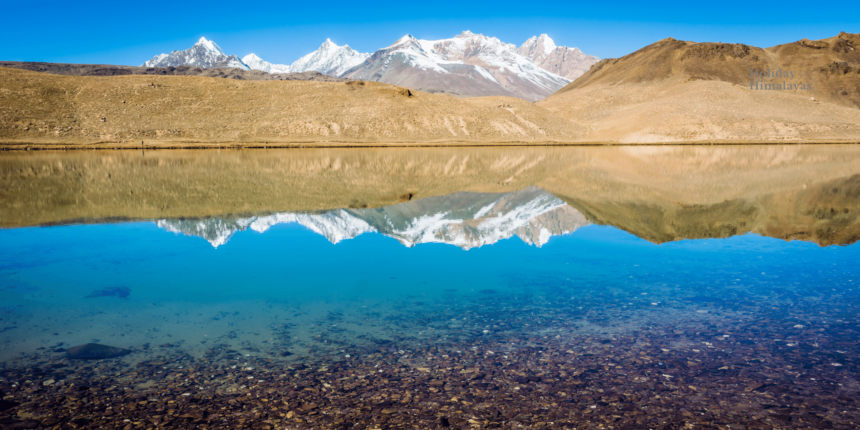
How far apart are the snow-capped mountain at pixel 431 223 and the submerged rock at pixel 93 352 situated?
8.26 metres

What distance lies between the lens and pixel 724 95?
111875 millimetres

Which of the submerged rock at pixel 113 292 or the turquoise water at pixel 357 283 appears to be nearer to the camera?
the turquoise water at pixel 357 283

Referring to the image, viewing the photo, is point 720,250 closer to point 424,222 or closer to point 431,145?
point 424,222

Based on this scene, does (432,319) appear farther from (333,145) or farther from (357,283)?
(333,145)

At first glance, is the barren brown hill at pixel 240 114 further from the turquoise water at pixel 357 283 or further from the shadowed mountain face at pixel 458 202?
the turquoise water at pixel 357 283

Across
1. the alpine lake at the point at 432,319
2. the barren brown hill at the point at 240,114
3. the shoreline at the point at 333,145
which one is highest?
the barren brown hill at the point at 240,114

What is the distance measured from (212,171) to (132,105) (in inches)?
2735

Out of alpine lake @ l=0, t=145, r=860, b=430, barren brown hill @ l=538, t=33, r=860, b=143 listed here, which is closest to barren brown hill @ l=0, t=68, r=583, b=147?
barren brown hill @ l=538, t=33, r=860, b=143

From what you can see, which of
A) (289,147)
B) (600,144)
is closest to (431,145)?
(289,147)

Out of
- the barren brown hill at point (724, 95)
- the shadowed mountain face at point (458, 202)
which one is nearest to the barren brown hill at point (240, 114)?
the barren brown hill at point (724, 95)

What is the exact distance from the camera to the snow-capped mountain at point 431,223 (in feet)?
51.7

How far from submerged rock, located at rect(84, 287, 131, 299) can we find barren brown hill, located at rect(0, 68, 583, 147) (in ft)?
245

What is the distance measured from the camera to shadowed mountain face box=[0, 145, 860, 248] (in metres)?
16.8

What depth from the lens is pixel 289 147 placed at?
80.4 meters
